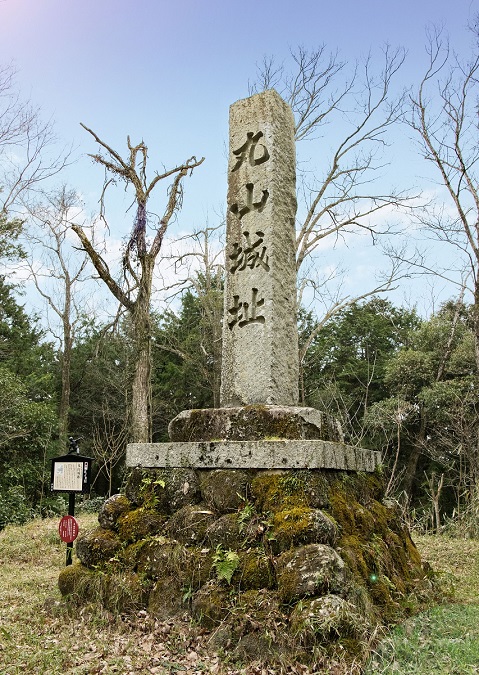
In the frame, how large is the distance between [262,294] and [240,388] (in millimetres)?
784

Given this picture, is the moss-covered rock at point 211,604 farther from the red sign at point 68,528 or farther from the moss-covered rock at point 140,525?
the red sign at point 68,528

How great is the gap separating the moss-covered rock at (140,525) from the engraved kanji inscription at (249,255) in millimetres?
2082

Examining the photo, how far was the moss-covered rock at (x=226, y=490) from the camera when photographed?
12.6 ft

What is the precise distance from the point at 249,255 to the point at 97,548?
257 cm

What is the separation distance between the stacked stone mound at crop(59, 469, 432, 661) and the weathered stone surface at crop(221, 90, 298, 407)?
82cm

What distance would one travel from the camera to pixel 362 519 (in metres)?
4.13

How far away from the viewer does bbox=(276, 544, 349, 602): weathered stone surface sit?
3.18 m

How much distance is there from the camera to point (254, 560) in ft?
11.4

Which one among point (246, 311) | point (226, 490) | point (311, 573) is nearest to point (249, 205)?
point (246, 311)

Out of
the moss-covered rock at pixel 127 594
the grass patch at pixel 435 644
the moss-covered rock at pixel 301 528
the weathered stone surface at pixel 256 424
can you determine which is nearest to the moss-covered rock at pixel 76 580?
the moss-covered rock at pixel 127 594

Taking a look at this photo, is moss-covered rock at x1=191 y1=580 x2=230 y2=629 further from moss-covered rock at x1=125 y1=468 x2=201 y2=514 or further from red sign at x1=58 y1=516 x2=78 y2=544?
red sign at x1=58 y1=516 x2=78 y2=544

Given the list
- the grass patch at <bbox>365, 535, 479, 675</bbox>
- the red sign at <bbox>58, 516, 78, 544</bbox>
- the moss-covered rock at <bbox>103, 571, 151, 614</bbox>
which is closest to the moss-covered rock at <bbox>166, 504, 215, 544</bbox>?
the moss-covered rock at <bbox>103, 571, 151, 614</bbox>

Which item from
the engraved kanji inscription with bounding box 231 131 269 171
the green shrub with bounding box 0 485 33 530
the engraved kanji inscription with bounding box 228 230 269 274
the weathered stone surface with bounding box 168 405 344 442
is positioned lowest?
the green shrub with bounding box 0 485 33 530

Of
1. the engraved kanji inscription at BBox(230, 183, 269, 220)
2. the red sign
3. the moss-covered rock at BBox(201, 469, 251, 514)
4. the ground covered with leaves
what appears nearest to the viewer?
the ground covered with leaves
